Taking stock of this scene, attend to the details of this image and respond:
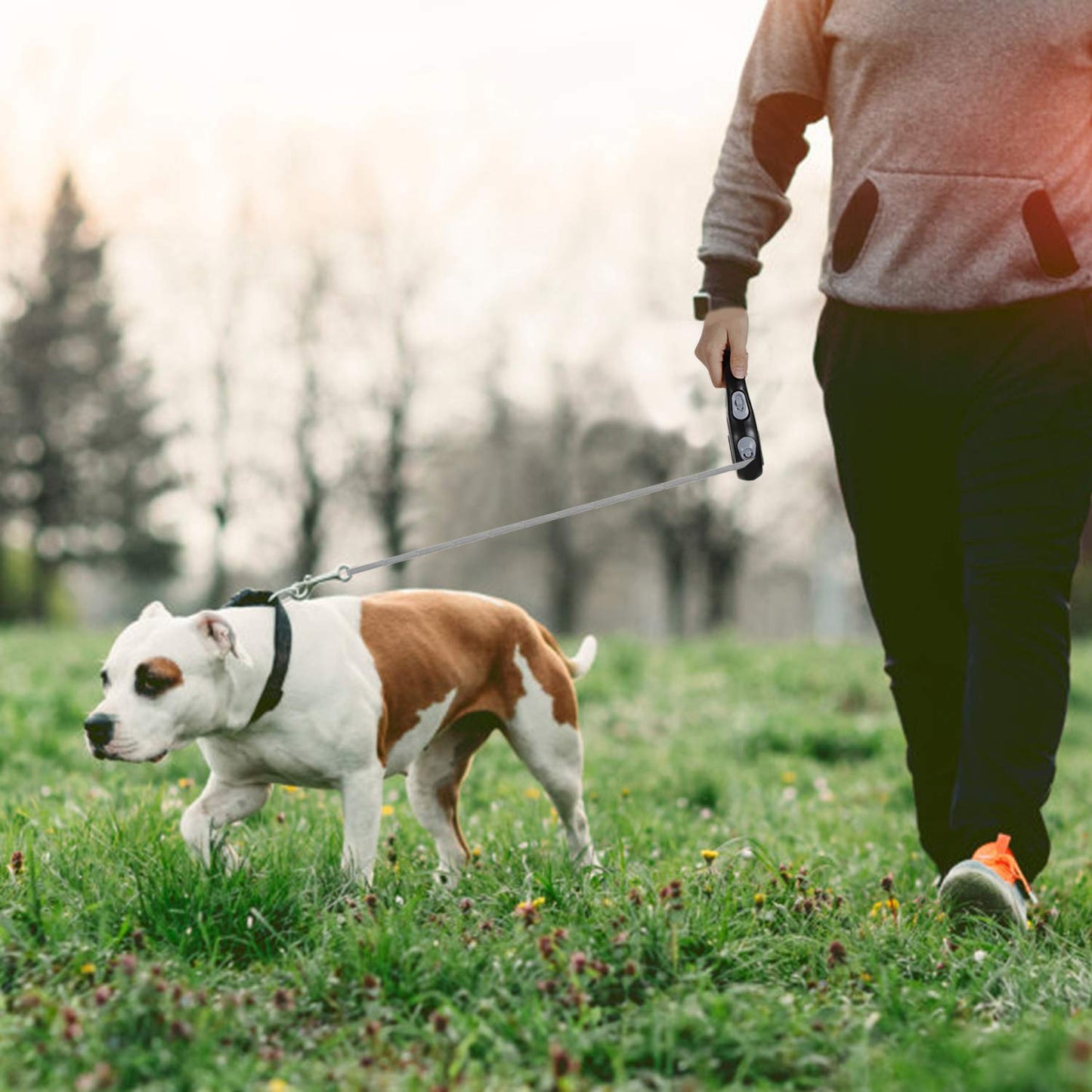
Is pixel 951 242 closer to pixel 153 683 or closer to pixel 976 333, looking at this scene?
pixel 976 333

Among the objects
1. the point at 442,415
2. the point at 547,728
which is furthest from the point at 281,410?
the point at 547,728

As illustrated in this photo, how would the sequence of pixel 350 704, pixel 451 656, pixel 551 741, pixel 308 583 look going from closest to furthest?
pixel 350 704, pixel 308 583, pixel 451 656, pixel 551 741

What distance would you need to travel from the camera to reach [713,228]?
13.0 ft

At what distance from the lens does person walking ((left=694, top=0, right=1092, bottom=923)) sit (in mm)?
3510

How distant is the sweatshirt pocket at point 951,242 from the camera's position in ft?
11.5

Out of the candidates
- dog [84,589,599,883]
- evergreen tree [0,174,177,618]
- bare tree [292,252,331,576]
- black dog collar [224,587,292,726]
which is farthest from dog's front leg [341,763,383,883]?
evergreen tree [0,174,177,618]

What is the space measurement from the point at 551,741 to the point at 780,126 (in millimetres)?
1886

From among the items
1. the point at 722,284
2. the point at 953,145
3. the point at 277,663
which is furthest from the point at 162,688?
the point at 953,145

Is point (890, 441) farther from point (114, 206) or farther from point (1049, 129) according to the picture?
point (114, 206)

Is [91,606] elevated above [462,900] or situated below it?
below

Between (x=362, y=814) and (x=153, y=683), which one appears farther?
(x=362, y=814)

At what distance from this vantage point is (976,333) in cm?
361

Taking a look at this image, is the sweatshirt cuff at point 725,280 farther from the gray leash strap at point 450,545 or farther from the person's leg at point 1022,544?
the person's leg at point 1022,544

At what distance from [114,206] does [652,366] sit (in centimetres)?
1162
